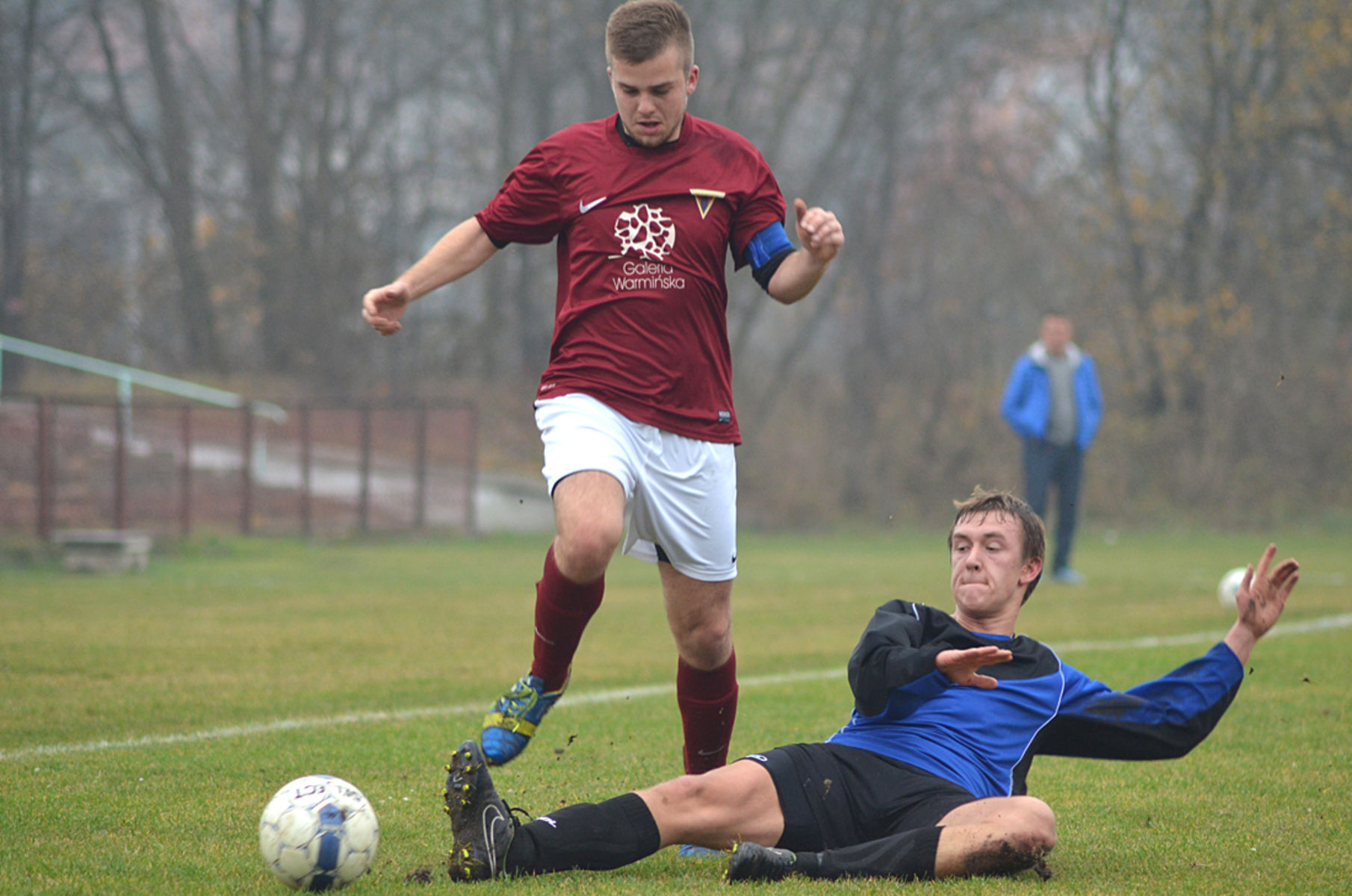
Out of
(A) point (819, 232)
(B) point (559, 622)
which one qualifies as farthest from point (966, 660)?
(A) point (819, 232)

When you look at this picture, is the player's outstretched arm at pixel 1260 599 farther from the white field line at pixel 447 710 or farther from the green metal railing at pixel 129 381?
the green metal railing at pixel 129 381

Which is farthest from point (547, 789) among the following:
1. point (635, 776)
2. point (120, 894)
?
point (120, 894)

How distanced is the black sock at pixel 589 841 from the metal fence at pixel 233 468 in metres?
12.1

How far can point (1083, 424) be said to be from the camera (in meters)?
12.3

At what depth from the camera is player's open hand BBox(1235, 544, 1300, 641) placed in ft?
12.0

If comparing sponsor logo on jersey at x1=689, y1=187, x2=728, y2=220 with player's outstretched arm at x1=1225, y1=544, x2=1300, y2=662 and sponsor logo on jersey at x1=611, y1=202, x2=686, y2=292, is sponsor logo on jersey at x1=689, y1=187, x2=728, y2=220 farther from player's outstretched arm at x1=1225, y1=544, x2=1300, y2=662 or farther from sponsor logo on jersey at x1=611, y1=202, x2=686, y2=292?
player's outstretched arm at x1=1225, y1=544, x2=1300, y2=662

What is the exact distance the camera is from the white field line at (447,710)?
17.4ft

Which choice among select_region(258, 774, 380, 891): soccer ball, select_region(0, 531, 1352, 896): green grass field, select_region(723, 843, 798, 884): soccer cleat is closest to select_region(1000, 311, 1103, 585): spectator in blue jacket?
select_region(0, 531, 1352, 896): green grass field

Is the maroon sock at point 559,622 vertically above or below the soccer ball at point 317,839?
above

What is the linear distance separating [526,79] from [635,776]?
22045mm

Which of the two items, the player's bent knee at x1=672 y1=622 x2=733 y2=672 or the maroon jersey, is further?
the player's bent knee at x1=672 y1=622 x2=733 y2=672

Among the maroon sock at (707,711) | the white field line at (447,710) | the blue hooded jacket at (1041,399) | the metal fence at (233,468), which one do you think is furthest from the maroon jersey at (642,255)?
the metal fence at (233,468)

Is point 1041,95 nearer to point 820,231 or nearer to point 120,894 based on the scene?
point 820,231

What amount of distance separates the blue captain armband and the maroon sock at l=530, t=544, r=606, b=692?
1097 mm
